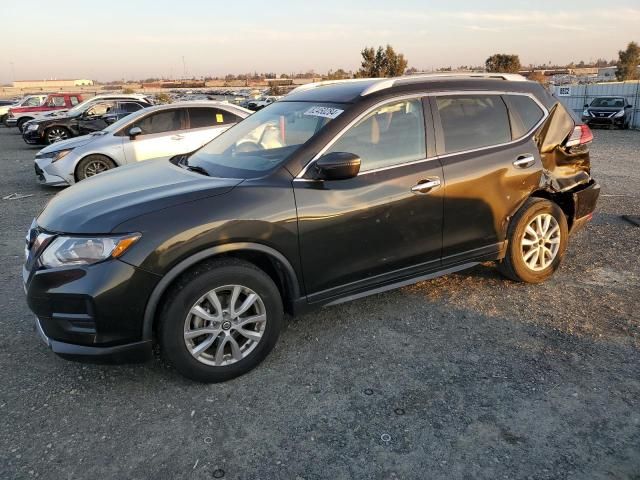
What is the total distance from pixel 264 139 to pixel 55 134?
563 inches

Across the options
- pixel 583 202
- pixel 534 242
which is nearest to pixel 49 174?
pixel 534 242

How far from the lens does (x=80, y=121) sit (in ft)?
51.0

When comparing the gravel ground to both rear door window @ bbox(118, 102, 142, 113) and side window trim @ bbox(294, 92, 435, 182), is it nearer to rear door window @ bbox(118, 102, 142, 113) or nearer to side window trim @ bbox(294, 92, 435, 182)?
side window trim @ bbox(294, 92, 435, 182)

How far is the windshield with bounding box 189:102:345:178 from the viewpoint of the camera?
142 inches

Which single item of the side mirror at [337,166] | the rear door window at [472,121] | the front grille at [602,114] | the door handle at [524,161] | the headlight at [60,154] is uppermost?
the rear door window at [472,121]

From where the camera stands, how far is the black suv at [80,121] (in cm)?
1506

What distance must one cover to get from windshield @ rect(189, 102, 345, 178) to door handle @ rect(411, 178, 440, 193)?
0.76 m

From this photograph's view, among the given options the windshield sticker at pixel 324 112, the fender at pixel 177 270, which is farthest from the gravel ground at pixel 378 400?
the windshield sticker at pixel 324 112

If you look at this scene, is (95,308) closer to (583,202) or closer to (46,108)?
(583,202)

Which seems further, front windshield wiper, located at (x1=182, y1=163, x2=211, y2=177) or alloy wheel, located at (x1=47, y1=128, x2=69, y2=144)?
alloy wheel, located at (x1=47, y1=128, x2=69, y2=144)

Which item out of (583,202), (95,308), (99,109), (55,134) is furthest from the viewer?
(55,134)

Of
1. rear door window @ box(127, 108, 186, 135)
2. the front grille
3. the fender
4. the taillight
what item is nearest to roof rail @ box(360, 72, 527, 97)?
the taillight

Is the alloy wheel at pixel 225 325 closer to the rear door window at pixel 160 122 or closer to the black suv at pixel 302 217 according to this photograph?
the black suv at pixel 302 217

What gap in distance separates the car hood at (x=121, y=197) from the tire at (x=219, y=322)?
459 millimetres
